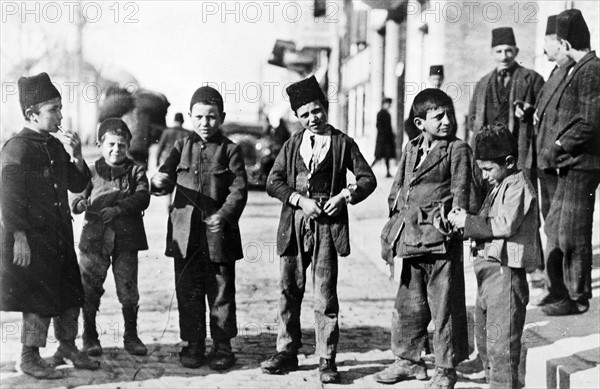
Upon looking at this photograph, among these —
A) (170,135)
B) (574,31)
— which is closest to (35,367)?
(574,31)

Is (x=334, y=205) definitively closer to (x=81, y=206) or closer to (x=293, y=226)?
(x=293, y=226)

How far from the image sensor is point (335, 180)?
13.5ft

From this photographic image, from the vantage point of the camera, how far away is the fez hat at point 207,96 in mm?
4227

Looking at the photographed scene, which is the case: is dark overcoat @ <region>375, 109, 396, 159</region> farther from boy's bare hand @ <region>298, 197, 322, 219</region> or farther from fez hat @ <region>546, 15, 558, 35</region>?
boy's bare hand @ <region>298, 197, 322, 219</region>

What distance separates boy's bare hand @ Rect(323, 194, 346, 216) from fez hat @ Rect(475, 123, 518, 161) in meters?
0.81

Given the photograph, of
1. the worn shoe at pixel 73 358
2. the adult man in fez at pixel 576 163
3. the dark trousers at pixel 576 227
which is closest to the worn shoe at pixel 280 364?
the worn shoe at pixel 73 358

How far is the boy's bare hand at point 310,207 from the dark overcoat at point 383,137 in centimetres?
836

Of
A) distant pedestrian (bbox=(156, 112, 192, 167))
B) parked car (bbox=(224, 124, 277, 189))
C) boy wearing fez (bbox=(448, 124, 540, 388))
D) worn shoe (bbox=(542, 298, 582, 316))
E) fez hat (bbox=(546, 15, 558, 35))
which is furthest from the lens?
parked car (bbox=(224, 124, 277, 189))

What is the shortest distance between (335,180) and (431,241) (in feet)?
2.19

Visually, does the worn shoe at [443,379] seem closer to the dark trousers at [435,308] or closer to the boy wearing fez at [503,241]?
the dark trousers at [435,308]

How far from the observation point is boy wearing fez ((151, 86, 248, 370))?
4.32 metres

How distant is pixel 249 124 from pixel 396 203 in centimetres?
1240

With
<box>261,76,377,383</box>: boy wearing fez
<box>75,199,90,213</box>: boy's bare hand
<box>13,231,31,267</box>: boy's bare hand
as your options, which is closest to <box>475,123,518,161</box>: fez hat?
<box>261,76,377,383</box>: boy wearing fez

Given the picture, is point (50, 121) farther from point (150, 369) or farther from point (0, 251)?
point (150, 369)
